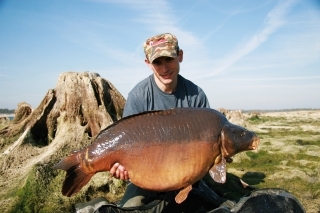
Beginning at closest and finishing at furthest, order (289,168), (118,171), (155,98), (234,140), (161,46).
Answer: (118,171), (234,140), (161,46), (155,98), (289,168)

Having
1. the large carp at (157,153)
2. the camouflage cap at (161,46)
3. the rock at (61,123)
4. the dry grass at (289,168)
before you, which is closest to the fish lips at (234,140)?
the large carp at (157,153)

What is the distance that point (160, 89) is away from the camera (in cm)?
434

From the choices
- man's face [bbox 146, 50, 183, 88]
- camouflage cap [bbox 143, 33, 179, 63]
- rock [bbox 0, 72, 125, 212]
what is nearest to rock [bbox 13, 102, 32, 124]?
rock [bbox 0, 72, 125, 212]

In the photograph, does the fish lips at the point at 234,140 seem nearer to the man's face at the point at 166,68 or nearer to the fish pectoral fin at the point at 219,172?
the fish pectoral fin at the point at 219,172

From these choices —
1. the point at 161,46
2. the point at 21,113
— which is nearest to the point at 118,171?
the point at 161,46

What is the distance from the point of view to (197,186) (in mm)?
4238

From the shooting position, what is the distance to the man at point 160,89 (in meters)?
3.95

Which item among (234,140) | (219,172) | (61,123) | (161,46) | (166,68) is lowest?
(219,172)

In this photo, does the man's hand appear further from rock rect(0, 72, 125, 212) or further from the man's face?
rock rect(0, 72, 125, 212)

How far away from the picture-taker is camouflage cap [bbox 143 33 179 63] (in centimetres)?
389

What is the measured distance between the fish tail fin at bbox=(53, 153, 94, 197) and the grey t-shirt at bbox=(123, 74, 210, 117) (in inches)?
53.5

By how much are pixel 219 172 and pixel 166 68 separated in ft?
5.13

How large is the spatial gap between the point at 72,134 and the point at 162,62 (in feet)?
12.8

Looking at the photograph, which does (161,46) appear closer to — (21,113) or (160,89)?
(160,89)
